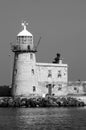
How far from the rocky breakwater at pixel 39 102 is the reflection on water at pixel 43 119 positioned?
608 cm

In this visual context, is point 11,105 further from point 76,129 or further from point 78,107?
point 76,129

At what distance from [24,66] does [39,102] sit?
189 inches

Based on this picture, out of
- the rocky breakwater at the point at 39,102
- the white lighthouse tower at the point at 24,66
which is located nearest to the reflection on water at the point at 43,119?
the rocky breakwater at the point at 39,102

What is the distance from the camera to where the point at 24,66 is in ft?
292

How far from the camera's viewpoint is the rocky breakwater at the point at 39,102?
87.4 m

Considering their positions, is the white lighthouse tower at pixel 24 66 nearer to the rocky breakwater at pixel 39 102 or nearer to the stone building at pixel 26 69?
the stone building at pixel 26 69

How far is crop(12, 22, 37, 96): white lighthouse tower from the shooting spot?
88812 millimetres

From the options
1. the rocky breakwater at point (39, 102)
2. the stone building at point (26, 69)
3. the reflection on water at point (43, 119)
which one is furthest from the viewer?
the stone building at point (26, 69)

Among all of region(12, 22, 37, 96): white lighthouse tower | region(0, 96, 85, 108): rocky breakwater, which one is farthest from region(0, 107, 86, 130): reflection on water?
region(12, 22, 37, 96): white lighthouse tower

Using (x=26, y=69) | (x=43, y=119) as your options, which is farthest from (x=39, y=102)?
(x=43, y=119)

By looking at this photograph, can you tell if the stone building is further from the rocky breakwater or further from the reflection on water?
the reflection on water

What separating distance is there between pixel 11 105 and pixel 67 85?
9.39 metres

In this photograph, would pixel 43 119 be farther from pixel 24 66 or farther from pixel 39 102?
pixel 24 66

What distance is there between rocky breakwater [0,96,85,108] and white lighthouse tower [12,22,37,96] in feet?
5.02
